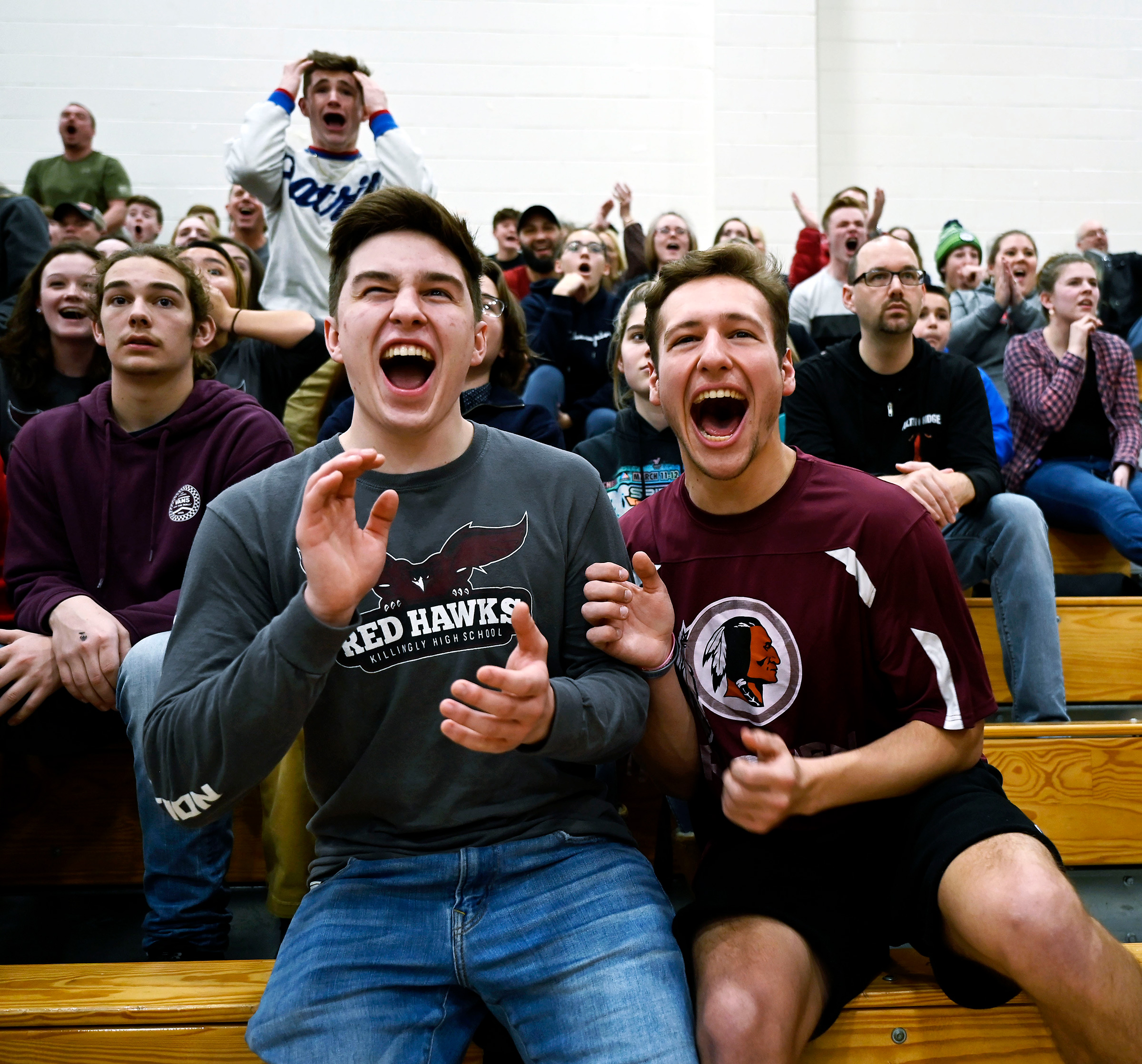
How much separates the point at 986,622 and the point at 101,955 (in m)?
1.94

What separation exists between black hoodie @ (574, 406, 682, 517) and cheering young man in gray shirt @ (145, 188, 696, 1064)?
0.92m

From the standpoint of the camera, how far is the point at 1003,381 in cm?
361

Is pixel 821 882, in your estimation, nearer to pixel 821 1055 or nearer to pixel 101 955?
pixel 821 1055

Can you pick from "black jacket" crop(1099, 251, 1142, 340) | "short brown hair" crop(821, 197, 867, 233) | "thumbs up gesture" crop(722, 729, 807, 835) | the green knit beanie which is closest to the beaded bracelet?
"thumbs up gesture" crop(722, 729, 807, 835)

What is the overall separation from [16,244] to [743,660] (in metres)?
2.89

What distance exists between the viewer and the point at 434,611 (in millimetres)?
1117

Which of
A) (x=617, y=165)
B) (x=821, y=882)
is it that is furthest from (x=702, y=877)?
(x=617, y=165)

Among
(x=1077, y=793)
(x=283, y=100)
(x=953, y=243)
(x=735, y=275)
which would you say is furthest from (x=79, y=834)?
(x=953, y=243)

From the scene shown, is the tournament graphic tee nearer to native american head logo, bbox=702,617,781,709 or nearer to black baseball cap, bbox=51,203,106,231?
native american head logo, bbox=702,617,781,709

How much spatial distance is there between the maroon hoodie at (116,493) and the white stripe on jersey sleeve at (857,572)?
3.28 feet

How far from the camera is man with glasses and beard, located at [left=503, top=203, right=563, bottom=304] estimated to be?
429cm

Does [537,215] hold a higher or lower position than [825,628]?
higher

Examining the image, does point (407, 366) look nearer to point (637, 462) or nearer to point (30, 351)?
point (637, 462)

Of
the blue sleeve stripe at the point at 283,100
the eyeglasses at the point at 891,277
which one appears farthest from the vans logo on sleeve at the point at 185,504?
the blue sleeve stripe at the point at 283,100
